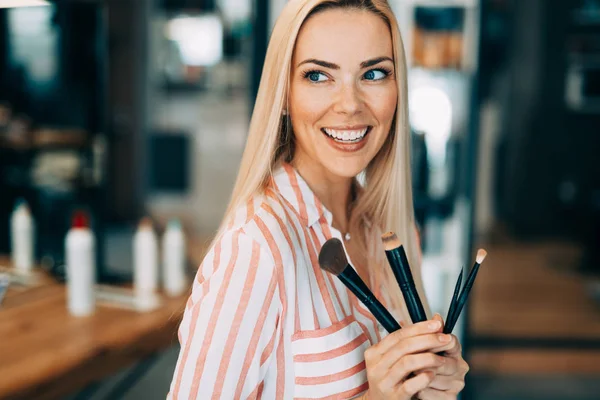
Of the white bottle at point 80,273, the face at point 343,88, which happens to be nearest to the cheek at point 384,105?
the face at point 343,88

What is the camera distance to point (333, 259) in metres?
0.75

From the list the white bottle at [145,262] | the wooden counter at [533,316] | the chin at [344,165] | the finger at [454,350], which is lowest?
the wooden counter at [533,316]

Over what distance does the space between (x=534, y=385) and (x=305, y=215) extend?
2603mm

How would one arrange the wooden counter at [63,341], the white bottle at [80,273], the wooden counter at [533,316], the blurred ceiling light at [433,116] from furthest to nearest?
the wooden counter at [533,316]
the blurred ceiling light at [433,116]
the white bottle at [80,273]
the wooden counter at [63,341]

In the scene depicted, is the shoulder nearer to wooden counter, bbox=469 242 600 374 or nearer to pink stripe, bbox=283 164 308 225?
pink stripe, bbox=283 164 308 225

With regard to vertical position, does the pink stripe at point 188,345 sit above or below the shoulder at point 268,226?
Result: below

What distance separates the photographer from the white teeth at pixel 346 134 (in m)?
0.88

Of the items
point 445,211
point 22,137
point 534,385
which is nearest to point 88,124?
point 22,137

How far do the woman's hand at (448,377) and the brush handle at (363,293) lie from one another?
0.06 m

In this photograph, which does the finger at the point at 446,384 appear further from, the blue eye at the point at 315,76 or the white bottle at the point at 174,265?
the white bottle at the point at 174,265

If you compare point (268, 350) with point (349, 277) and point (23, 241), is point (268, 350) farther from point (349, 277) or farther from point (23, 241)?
point (23, 241)

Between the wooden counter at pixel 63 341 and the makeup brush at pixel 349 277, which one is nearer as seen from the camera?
the makeup brush at pixel 349 277

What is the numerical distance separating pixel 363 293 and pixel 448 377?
0.16m

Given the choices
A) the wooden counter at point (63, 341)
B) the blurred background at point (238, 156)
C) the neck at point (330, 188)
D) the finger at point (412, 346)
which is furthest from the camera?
the blurred background at point (238, 156)
